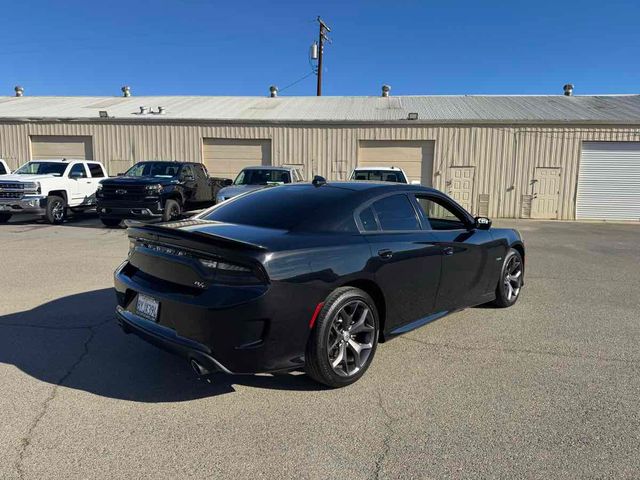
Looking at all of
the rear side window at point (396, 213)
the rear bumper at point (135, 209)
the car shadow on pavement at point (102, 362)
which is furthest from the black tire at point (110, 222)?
the rear side window at point (396, 213)

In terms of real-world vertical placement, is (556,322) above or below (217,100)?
below

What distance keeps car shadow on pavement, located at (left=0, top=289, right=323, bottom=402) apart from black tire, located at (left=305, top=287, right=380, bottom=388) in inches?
9.4

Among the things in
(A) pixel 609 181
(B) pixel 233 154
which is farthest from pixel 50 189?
(A) pixel 609 181

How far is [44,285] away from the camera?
6348 millimetres

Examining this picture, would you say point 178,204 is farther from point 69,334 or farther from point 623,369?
point 623,369

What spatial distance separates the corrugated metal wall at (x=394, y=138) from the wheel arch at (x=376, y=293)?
1516 cm

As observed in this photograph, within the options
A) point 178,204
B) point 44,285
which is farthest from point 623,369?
point 178,204

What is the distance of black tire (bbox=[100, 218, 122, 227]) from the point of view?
12.8 m

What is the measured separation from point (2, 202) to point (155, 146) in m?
7.26

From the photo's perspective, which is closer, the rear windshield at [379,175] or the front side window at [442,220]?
the front side window at [442,220]

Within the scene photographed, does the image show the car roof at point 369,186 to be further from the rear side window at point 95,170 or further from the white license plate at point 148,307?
the rear side window at point 95,170

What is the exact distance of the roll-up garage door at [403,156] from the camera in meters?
18.6

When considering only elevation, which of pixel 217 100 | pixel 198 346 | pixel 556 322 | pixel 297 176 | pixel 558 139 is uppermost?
pixel 217 100

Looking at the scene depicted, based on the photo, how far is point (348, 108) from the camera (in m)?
22.0
